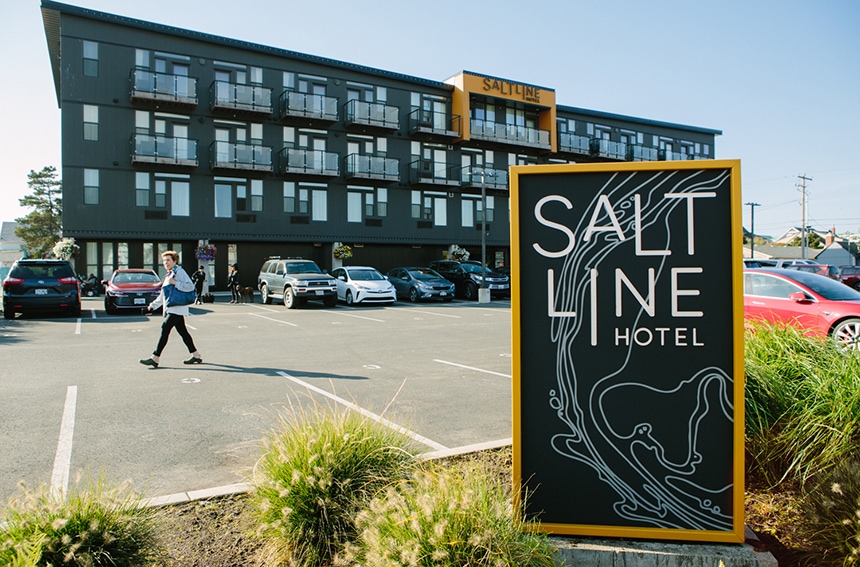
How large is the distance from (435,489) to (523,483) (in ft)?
2.15

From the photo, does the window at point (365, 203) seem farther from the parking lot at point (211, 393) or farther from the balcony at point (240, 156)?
the parking lot at point (211, 393)

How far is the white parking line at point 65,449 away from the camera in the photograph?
4.42 m

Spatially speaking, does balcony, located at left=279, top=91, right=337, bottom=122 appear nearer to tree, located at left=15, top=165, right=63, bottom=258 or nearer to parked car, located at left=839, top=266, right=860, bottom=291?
parked car, located at left=839, top=266, right=860, bottom=291

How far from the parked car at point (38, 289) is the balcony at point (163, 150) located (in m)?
13.2

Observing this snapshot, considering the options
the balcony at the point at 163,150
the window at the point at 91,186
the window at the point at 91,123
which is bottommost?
the window at the point at 91,186

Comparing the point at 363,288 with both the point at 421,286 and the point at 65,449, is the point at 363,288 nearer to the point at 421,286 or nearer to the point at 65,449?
the point at 421,286

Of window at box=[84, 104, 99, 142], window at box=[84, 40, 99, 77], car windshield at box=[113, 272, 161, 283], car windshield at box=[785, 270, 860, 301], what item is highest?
window at box=[84, 40, 99, 77]

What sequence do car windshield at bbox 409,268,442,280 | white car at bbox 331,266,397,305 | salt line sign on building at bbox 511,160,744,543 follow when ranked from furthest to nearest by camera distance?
car windshield at bbox 409,268,442,280, white car at bbox 331,266,397,305, salt line sign on building at bbox 511,160,744,543

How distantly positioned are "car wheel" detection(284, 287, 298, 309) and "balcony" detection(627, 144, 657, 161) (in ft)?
110

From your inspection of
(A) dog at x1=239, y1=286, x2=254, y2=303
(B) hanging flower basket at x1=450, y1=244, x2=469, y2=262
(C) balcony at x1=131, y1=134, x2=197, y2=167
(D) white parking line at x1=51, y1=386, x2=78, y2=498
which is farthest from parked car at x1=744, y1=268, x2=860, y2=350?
(C) balcony at x1=131, y1=134, x2=197, y2=167

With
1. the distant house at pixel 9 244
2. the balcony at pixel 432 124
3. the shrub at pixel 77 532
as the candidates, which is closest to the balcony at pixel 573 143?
the balcony at pixel 432 124

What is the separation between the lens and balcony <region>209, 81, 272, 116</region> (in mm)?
32094

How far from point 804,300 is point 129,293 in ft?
59.7

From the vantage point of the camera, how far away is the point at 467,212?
135ft
